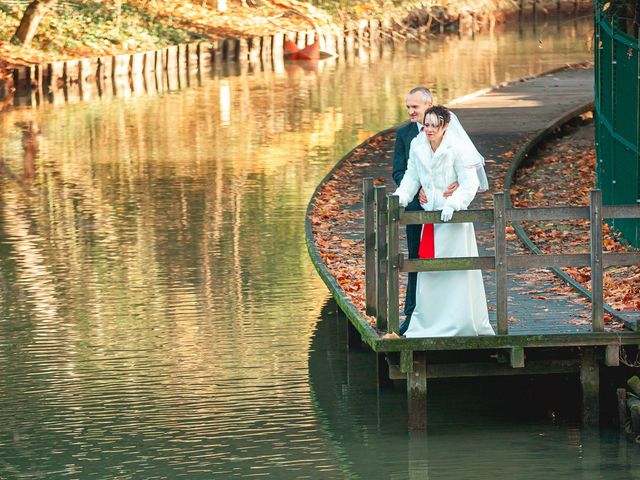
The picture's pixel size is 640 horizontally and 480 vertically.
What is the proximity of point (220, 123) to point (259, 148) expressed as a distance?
386cm

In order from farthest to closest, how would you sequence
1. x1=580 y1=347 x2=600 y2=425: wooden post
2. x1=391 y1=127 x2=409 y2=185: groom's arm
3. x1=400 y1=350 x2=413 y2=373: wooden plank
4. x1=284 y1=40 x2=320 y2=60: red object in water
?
x1=284 y1=40 x2=320 y2=60: red object in water
x1=391 y1=127 x2=409 y2=185: groom's arm
x1=580 y1=347 x2=600 y2=425: wooden post
x1=400 y1=350 x2=413 y2=373: wooden plank

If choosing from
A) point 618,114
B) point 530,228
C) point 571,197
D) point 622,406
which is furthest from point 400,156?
point 571,197

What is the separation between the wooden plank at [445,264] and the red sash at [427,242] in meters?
0.36

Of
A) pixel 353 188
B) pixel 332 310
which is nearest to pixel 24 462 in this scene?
pixel 332 310

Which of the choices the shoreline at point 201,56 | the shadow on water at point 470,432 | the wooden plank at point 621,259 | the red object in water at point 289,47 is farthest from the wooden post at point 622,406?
the red object in water at point 289,47

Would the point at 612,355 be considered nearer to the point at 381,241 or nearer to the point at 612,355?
the point at 612,355

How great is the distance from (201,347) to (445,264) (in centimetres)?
414

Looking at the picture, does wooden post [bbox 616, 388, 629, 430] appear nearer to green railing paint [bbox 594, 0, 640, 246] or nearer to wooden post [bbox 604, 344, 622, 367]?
wooden post [bbox 604, 344, 622, 367]

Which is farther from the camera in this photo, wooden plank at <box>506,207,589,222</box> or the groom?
the groom

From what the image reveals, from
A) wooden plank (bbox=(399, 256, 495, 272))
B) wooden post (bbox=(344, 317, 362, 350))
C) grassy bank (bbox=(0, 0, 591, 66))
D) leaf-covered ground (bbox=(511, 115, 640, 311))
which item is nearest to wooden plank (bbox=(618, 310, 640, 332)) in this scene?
leaf-covered ground (bbox=(511, 115, 640, 311))

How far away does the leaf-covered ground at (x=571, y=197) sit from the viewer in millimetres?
13820

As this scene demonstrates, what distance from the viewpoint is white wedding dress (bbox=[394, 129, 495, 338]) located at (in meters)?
10.9

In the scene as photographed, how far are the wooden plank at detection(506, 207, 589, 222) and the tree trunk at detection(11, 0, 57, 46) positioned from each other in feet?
104

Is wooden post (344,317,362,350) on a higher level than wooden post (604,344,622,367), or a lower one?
lower
